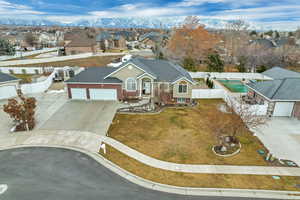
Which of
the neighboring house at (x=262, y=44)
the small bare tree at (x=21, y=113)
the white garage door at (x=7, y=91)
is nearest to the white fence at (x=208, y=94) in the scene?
the small bare tree at (x=21, y=113)

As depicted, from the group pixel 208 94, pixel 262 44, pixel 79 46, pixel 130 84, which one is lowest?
pixel 208 94

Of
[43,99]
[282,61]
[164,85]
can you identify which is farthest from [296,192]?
[282,61]

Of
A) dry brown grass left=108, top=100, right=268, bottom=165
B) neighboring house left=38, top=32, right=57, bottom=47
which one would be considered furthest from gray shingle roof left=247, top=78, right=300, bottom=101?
neighboring house left=38, top=32, right=57, bottom=47

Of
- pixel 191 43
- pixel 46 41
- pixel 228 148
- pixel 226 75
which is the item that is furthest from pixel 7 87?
pixel 46 41

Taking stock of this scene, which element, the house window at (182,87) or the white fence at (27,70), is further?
the white fence at (27,70)

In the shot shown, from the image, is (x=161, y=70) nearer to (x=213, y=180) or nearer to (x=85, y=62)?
(x=213, y=180)

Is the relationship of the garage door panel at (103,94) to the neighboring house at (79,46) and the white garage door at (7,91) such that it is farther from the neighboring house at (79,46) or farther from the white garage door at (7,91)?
the neighboring house at (79,46)
